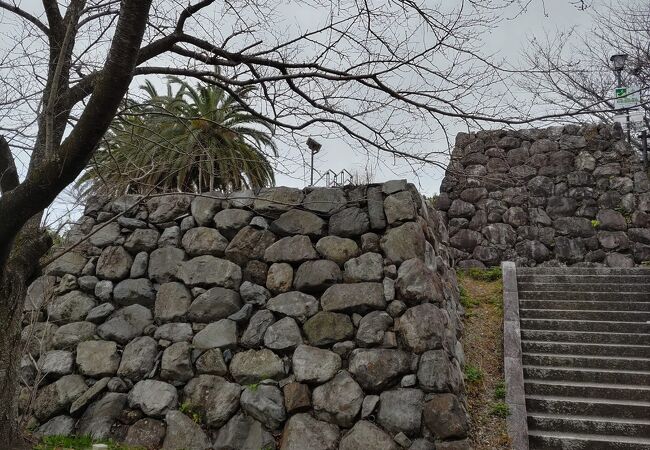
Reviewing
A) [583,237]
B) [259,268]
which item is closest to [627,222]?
[583,237]

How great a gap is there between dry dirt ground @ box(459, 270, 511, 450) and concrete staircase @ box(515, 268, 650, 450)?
0.26 meters

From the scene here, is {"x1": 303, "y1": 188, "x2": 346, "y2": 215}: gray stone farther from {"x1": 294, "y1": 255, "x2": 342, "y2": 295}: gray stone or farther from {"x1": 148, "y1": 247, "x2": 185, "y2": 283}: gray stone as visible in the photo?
{"x1": 148, "y1": 247, "x2": 185, "y2": 283}: gray stone

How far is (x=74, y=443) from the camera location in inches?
155

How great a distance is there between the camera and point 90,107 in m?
2.74

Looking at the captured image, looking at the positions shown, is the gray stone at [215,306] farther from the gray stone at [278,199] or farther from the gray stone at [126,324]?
the gray stone at [278,199]

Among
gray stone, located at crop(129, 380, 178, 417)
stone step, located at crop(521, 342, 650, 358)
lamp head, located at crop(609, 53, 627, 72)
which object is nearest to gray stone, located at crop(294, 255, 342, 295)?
gray stone, located at crop(129, 380, 178, 417)

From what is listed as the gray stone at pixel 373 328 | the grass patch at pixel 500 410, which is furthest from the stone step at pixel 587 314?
the gray stone at pixel 373 328

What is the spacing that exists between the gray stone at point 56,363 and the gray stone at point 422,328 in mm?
3032

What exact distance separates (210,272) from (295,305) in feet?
3.00

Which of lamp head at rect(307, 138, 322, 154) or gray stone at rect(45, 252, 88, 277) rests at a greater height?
lamp head at rect(307, 138, 322, 154)

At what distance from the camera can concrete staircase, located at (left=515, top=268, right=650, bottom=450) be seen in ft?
13.1

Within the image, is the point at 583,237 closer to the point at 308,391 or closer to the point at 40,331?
the point at 308,391

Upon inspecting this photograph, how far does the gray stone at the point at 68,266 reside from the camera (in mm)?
5066

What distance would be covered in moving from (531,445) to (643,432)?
91cm
